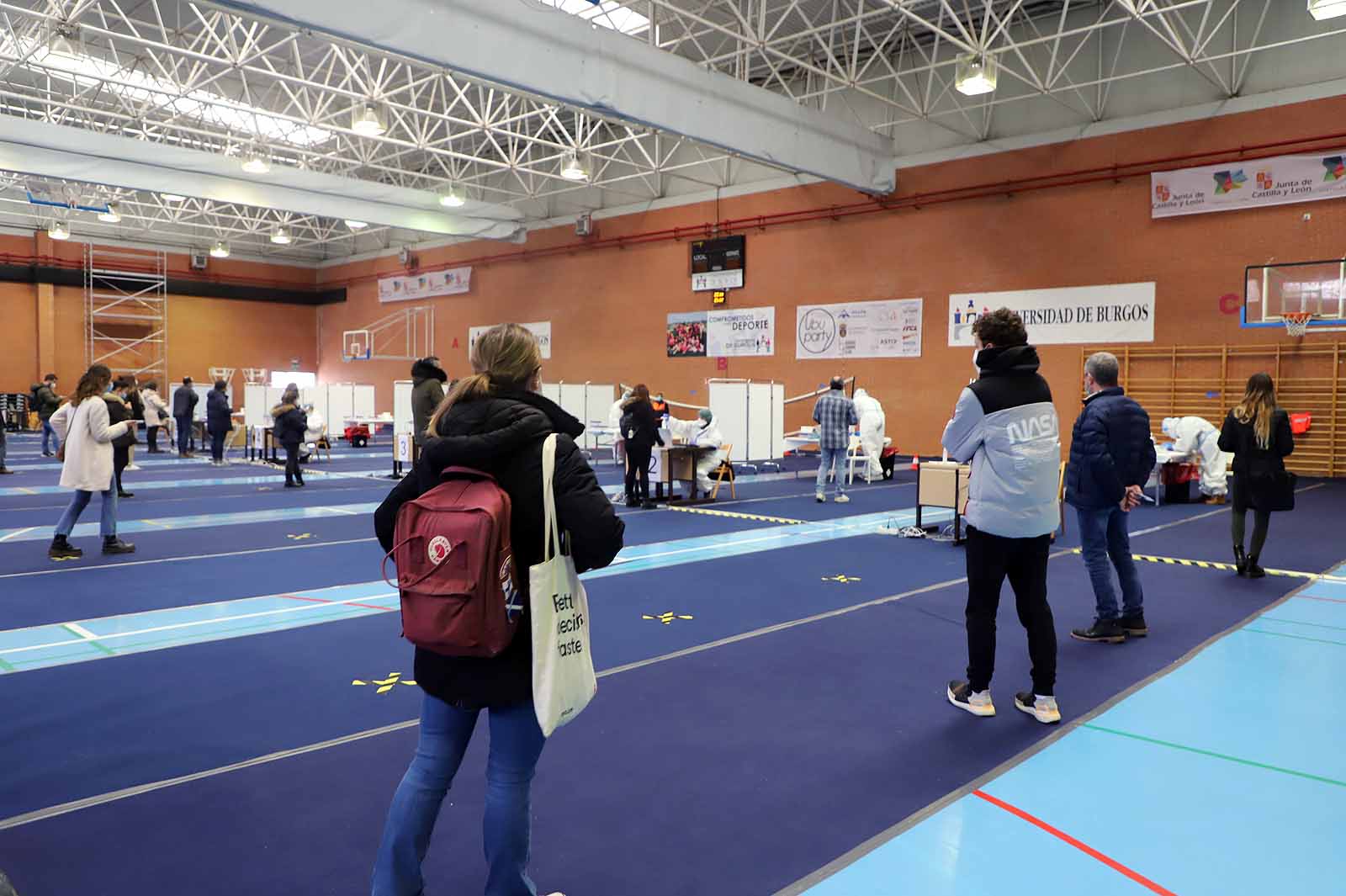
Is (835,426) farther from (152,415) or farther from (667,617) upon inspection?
(152,415)

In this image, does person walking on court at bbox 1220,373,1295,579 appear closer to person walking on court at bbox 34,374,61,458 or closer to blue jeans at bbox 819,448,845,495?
blue jeans at bbox 819,448,845,495

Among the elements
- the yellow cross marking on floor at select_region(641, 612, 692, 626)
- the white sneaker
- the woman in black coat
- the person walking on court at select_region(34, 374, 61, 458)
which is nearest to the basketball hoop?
the woman in black coat

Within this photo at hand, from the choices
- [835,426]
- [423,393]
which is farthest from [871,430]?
[423,393]

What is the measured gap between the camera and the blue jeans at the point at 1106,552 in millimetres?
4984

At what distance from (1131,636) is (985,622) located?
1937 mm

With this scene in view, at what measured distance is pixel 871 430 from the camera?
14492 millimetres

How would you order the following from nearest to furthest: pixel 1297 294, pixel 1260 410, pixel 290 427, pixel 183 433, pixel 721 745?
pixel 721 745 → pixel 1260 410 → pixel 290 427 → pixel 1297 294 → pixel 183 433

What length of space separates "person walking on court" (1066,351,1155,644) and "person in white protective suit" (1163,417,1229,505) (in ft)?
24.8

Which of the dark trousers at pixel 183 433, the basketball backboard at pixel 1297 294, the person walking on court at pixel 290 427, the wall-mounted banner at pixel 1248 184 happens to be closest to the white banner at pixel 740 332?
the wall-mounted banner at pixel 1248 184

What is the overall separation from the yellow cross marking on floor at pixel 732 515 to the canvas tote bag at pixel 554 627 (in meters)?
7.84

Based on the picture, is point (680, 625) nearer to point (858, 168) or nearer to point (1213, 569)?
point (1213, 569)

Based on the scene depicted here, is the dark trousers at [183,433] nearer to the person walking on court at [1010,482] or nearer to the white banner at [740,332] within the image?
the white banner at [740,332]

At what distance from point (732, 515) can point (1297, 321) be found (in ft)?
30.9

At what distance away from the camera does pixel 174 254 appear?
2947cm
